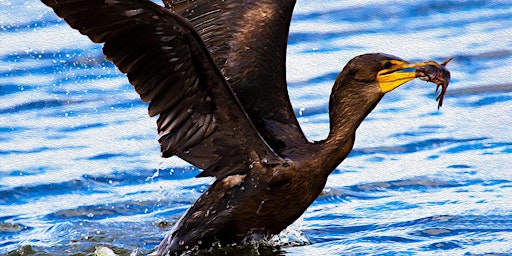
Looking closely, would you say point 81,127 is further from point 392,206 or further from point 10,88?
point 392,206

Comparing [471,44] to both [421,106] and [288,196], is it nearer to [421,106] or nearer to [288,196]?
[421,106]

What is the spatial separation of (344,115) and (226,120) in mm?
634

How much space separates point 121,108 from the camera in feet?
33.8

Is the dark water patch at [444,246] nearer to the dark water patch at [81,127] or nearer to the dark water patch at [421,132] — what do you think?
the dark water patch at [421,132]

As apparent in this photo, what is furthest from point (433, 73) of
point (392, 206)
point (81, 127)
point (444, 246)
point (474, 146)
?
point (81, 127)

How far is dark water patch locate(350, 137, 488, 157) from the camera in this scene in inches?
359

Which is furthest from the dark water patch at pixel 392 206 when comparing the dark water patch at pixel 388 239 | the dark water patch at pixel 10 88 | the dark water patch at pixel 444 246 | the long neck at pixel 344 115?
the dark water patch at pixel 10 88

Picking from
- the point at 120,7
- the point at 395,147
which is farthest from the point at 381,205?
the point at 120,7

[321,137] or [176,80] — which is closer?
[176,80]

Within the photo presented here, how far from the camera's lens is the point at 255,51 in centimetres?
759

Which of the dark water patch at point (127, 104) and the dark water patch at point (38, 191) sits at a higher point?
the dark water patch at point (38, 191)

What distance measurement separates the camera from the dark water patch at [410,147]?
29.9ft

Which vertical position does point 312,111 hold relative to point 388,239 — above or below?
below

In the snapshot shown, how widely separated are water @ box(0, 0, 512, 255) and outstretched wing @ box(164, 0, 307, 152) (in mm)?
732
